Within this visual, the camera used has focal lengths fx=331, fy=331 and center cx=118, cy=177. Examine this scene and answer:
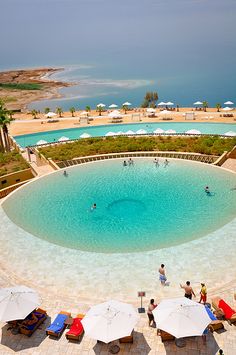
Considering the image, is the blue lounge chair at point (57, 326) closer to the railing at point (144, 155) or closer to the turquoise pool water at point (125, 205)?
the turquoise pool water at point (125, 205)

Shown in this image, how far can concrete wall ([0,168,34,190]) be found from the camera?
31.2 meters

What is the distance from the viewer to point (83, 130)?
55656 millimetres

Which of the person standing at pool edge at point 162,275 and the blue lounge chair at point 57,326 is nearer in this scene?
the blue lounge chair at point 57,326

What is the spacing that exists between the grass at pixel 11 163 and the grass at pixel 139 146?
2858mm

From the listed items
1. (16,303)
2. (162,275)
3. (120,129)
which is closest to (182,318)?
(162,275)

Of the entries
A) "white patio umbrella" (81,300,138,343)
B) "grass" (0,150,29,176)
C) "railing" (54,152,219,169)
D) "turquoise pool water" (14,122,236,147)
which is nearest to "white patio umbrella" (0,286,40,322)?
"white patio umbrella" (81,300,138,343)

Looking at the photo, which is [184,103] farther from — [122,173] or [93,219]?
[93,219]

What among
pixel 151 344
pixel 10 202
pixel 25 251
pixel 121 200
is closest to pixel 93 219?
pixel 121 200

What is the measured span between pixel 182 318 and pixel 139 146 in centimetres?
2655

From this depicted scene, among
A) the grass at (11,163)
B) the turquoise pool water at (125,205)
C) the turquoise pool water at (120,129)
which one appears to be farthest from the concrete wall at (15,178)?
the turquoise pool water at (120,129)

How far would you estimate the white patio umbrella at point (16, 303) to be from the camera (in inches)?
524

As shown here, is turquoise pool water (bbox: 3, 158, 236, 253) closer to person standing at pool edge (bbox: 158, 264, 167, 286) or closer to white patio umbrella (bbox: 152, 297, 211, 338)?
person standing at pool edge (bbox: 158, 264, 167, 286)

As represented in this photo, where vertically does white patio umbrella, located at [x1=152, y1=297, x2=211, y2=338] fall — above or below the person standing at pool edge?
above

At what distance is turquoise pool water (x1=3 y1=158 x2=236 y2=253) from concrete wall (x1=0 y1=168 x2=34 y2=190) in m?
3.27
